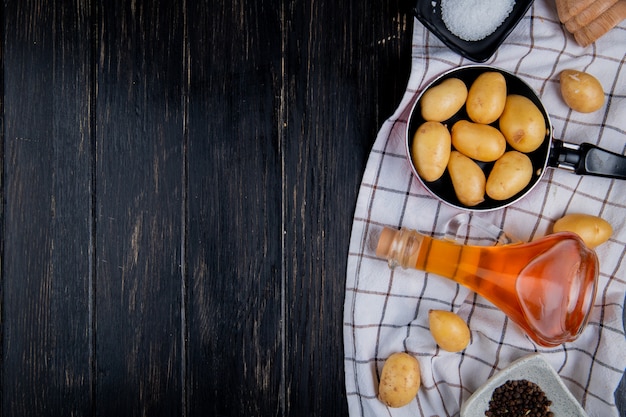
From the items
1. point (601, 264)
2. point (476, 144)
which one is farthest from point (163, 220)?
point (601, 264)

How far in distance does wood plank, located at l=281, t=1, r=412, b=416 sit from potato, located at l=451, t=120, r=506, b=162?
0.11m

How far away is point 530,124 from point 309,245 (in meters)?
0.30

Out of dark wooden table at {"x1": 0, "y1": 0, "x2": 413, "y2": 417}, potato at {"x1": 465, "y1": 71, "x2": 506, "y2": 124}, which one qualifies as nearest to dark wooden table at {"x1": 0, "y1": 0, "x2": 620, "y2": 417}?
dark wooden table at {"x1": 0, "y1": 0, "x2": 413, "y2": 417}

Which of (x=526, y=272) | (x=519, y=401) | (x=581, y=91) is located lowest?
(x=519, y=401)

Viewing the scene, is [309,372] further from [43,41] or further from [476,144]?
[43,41]

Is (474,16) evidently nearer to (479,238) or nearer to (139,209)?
(479,238)

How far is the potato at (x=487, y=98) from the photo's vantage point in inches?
29.0

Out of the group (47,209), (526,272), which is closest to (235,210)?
(47,209)

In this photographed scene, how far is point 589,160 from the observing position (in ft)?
2.43

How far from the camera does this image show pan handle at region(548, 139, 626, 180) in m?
0.74

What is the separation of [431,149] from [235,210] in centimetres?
26

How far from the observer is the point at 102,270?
2.74 feet

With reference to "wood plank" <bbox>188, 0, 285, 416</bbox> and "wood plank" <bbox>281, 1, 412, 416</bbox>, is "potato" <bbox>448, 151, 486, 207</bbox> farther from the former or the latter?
"wood plank" <bbox>188, 0, 285, 416</bbox>

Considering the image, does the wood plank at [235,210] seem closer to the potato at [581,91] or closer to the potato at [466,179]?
the potato at [466,179]
